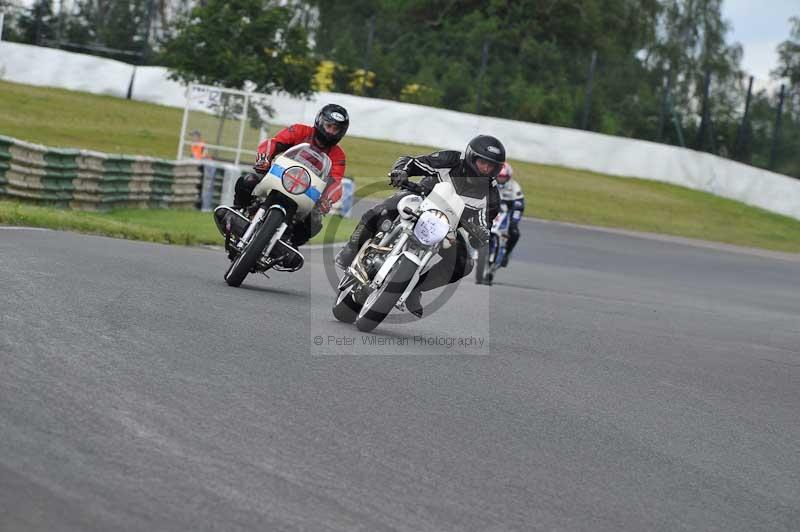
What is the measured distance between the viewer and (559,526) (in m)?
5.04

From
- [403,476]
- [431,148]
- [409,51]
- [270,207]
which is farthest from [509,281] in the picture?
[409,51]

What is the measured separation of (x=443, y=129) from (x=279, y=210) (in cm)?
3410

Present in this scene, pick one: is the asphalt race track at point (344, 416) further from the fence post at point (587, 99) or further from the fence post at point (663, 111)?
the fence post at point (587, 99)

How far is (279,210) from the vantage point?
35.5 feet

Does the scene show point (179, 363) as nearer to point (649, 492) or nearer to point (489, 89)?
point (649, 492)

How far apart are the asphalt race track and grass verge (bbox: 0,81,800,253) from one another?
86.4 ft

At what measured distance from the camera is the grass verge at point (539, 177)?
38.4m

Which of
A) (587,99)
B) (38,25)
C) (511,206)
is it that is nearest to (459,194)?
(511,206)

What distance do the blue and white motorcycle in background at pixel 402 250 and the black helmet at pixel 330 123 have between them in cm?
142

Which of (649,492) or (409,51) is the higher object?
(409,51)

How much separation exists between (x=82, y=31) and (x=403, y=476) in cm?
4584

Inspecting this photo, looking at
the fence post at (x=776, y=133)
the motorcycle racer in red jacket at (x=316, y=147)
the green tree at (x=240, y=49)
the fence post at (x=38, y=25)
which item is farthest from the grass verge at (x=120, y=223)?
the fence post at (x=38, y=25)

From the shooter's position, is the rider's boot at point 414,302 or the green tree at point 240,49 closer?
the rider's boot at point 414,302

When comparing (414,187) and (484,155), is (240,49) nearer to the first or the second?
(414,187)
